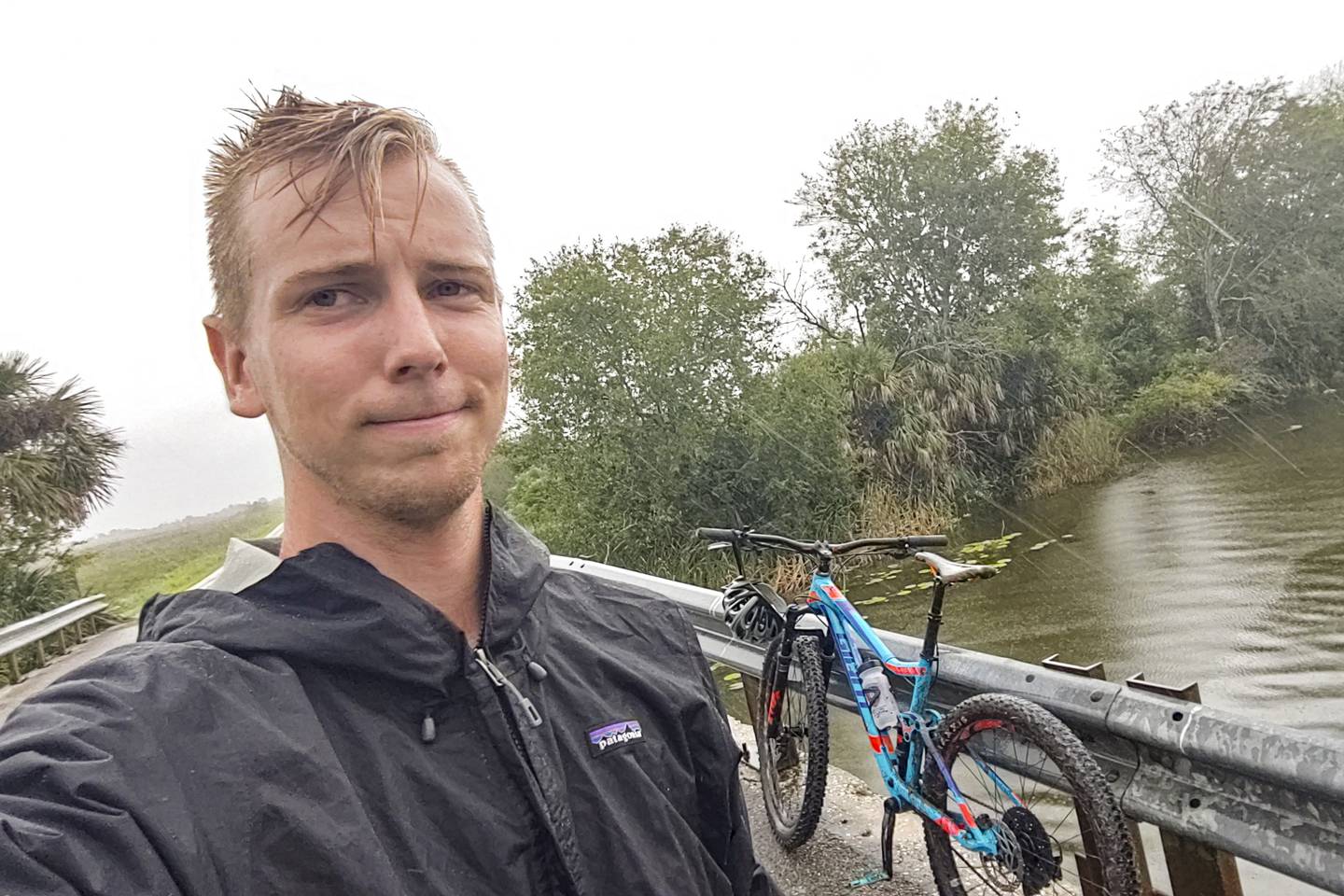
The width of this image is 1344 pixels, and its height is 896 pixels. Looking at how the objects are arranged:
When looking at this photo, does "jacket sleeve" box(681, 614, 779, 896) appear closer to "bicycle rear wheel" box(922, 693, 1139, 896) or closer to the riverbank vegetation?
"bicycle rear wheel" box(922, 693, 1139, 896)

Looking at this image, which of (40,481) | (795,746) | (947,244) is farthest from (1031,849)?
(947,244)

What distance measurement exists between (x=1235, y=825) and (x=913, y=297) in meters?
17.1

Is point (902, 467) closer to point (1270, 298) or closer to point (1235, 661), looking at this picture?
point (1235, 661)

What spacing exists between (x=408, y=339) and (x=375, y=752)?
55 centimetres

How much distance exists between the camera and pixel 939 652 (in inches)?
101

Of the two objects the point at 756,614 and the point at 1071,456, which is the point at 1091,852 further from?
the point at 1071,456

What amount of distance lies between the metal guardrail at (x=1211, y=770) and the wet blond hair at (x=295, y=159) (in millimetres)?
1810

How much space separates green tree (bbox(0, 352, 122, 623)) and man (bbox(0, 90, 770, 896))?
13953 millimetres

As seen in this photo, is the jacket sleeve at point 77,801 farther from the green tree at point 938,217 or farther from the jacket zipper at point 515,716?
the green tree at point 938,217

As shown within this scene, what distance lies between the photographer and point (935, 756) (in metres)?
2.46

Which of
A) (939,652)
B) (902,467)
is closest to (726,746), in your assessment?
(939,652)

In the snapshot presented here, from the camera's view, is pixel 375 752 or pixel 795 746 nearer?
pixel 375 752

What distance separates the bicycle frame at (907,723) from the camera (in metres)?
2.41

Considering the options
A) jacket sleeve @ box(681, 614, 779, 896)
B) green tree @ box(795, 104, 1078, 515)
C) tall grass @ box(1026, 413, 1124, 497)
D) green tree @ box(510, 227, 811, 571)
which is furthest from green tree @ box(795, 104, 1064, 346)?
jacket sleeve @ box(681, 614, 779, 896)
